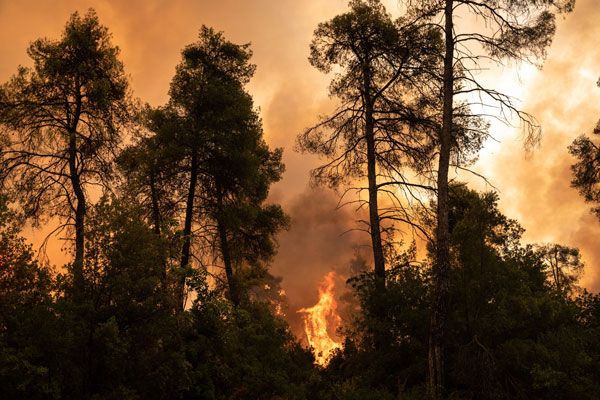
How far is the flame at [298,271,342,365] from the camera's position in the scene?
5406 centimetres

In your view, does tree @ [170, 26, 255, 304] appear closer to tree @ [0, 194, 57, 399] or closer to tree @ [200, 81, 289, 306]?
tree @ [200, 81, 289, 306]

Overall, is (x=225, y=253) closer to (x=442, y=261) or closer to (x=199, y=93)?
(x=199, y=93)

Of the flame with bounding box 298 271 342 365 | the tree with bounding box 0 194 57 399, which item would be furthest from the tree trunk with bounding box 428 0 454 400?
the flame with bounding box 298 271 342 365

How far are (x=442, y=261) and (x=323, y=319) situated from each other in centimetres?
5239

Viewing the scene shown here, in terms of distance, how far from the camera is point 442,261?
9516 millimetres

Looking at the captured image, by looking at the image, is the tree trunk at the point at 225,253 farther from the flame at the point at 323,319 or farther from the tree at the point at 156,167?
the flame at the point at 323,319

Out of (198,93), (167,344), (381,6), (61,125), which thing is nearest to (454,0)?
(381,6)

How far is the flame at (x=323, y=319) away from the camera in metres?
54.1

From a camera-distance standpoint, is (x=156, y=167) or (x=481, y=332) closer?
(x=481, y=332)

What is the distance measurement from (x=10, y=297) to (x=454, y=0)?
10917 mm

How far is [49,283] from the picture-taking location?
808 cm

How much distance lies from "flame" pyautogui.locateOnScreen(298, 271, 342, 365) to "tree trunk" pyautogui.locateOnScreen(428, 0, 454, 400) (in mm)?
43876

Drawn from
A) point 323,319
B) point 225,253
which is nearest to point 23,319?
point 225,253

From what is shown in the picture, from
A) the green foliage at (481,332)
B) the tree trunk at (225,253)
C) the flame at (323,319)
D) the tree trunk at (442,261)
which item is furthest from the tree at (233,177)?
the flame at (323,319)
